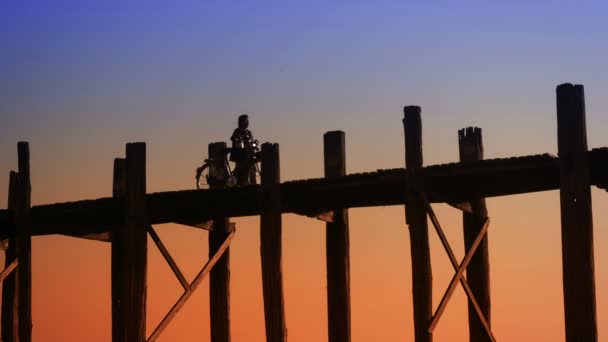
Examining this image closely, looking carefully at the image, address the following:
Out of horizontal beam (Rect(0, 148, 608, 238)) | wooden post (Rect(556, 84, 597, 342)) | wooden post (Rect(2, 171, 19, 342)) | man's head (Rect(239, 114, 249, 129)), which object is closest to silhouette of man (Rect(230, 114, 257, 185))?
man's head (Rect(239, 114, 249, 129))

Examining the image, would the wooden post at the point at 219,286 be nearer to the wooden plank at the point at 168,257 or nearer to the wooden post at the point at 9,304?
the wooden plank at the point at 168,257

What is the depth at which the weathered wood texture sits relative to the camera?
17234 mm

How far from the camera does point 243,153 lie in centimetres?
1777

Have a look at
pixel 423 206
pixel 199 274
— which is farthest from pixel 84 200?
pixel 423 206

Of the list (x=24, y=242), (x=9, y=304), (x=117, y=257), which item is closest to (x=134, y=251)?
(x=117, y=257)

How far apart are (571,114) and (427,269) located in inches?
90.0

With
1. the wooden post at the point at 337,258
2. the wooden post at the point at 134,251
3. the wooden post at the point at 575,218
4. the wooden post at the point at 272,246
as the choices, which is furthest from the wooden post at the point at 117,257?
the wooden post at the point at 575,218

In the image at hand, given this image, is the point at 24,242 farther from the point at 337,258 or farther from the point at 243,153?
the point at 337,258

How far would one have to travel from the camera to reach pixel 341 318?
Answer: 15.6 meters

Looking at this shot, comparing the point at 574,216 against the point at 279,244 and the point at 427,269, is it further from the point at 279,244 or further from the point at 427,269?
the point at 279,244

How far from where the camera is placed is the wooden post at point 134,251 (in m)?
15.8

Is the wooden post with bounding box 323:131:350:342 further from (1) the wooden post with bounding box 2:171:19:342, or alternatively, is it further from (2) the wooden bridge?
(1) the wooden post with bounding box 2:171:19:342

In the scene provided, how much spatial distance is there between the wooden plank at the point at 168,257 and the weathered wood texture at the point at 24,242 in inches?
85.2

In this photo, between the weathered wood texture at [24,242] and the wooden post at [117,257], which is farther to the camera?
the weathered wood texture at [24,242]
